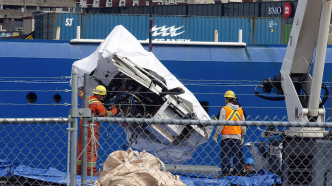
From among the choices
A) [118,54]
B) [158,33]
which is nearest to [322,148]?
[118,54]

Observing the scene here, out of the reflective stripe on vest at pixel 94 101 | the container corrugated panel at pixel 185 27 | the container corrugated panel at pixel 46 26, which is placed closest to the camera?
the reflective stripe on vest at pixel 94 101

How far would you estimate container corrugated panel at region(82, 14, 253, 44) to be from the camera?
13422 mm

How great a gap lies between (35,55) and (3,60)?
2.26 feet

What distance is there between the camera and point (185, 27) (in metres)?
13.6

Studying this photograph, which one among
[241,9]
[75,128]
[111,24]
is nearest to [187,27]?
[111,24]

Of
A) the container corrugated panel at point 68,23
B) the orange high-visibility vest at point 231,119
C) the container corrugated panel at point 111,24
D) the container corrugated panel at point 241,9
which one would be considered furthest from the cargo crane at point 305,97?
the container corrugated panel at point 241,9

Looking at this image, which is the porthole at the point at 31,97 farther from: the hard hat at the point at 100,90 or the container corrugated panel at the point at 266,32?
the container corrugated panel at the point at 266,32

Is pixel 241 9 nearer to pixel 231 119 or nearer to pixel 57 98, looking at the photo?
pixel 57 98

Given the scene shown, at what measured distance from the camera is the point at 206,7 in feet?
84.5

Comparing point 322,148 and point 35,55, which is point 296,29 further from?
point 35,55

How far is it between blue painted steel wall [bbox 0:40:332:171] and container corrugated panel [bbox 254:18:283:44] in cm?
392

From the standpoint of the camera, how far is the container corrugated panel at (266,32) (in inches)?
536

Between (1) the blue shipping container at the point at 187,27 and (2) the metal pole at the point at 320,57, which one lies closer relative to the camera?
(2) the metal pole at the point at 320,57

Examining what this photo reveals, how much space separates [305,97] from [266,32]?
8.13 m
